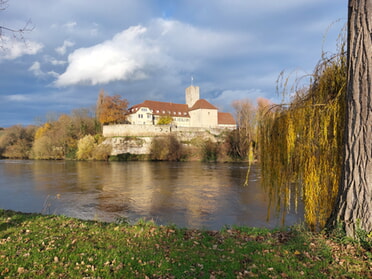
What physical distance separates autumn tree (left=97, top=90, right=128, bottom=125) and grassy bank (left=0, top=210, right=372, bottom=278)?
191 ft

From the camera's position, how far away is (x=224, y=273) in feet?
12.7

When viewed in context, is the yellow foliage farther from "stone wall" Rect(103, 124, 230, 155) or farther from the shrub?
"stone wall" Rect(103, 124, 230, 155)

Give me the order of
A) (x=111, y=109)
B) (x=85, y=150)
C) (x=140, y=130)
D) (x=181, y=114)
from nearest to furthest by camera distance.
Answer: (x=85, y=150), (x=140, y=130), (x=111, y=109), (x=181, y=114)

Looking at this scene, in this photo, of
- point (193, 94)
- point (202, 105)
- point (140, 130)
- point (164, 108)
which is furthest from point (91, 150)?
point (193, 94)

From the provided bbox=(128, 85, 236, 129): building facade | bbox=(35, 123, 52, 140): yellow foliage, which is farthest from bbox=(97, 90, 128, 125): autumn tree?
bbox=(35, 123, 52, 140): yellow foliage

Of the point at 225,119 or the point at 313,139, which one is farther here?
the point at 225,119

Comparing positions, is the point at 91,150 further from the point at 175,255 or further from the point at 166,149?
the point at 175,255

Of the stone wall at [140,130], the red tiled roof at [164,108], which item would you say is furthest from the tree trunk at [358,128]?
the red tiled roof at [164,108]

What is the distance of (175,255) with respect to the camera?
4523mm

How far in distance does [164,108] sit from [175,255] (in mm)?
66033

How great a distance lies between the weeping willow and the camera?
223 inches

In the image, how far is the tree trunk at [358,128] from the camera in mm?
4410

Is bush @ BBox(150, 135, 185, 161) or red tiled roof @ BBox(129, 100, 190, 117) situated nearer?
bush @ BBox(150, 135, 185, 161)

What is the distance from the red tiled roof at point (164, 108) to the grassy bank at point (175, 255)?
62.0 m
